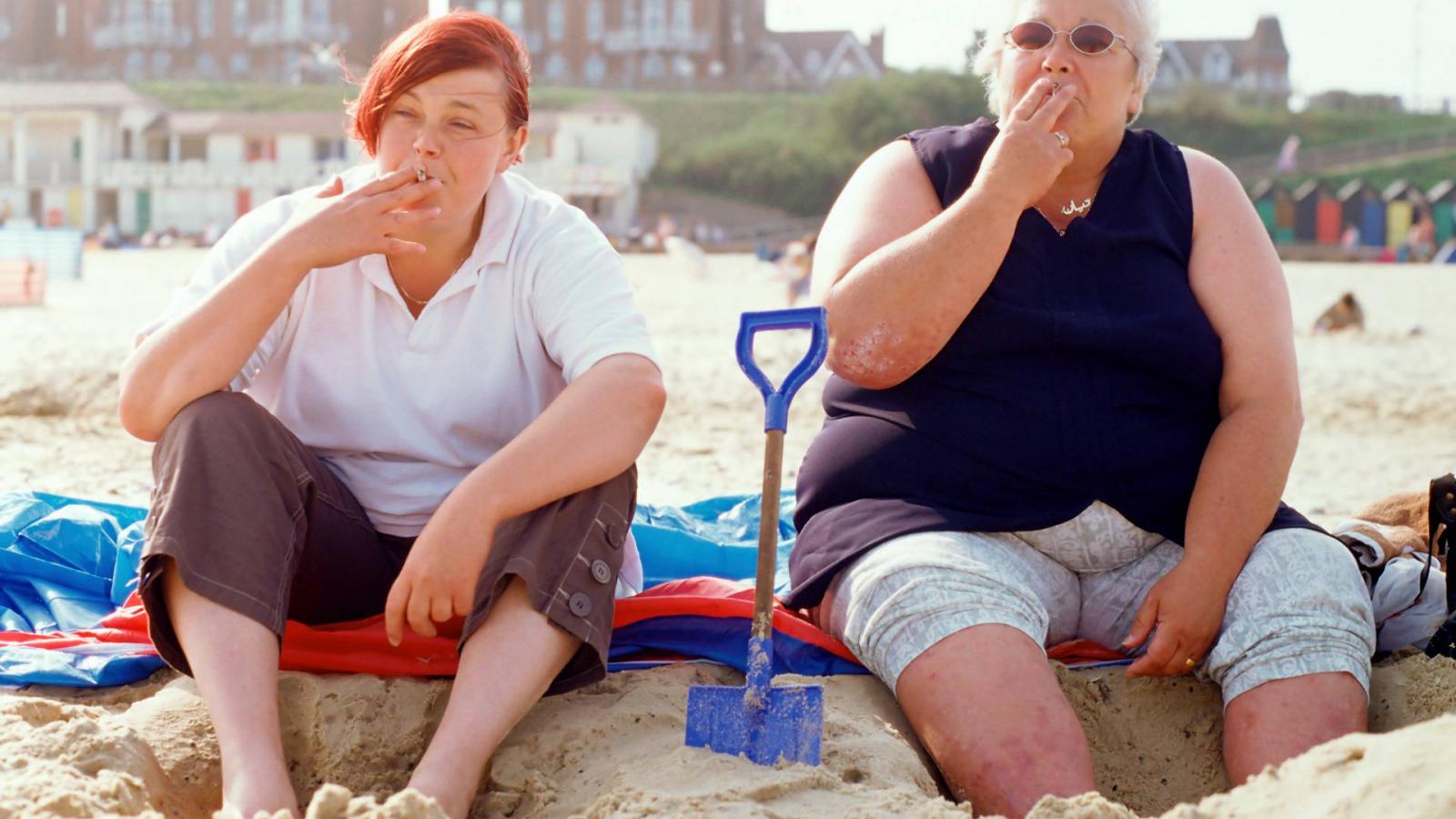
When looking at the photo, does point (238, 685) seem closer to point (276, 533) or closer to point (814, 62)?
point (276, 533)

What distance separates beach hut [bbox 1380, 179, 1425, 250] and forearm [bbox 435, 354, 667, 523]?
51962mm

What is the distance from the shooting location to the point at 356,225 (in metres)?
2.38

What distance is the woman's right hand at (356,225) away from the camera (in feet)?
→ 7.78

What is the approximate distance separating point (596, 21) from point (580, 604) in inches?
2984

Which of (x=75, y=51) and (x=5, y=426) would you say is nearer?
(x=5, y=426)

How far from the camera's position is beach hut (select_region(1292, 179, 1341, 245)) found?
49.5 metres

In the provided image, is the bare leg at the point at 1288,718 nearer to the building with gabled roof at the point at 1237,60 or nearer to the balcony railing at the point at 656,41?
the balcony railing at the point at 656,41

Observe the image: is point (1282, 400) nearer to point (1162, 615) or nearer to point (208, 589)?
point (1162, 615)

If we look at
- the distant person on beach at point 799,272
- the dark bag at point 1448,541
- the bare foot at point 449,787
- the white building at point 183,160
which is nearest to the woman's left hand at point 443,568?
the bare foot at point 449,787

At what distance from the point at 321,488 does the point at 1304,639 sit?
5.38 ft

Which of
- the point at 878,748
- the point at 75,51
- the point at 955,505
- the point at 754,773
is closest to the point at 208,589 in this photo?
the point at 754,773

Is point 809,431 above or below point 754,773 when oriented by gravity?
below

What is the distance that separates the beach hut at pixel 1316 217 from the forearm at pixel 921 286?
1992 inches

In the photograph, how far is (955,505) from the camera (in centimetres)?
262
